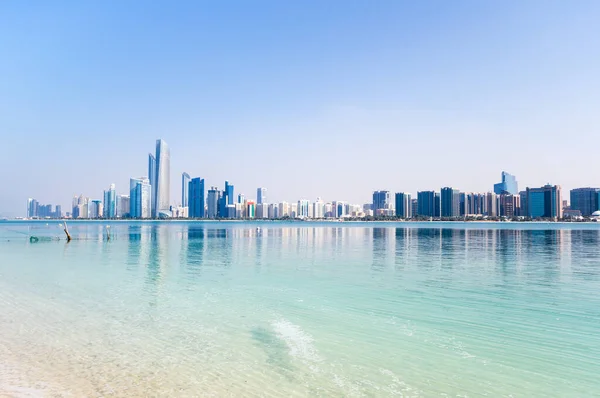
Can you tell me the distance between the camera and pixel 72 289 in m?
26.4

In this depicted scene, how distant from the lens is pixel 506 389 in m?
10.7

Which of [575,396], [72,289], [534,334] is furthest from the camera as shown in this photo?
[72,289]

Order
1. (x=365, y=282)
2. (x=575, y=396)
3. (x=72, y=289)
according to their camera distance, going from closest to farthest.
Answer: (x=575, y=396) → (x=72, y=289) → (x=365, y=282)

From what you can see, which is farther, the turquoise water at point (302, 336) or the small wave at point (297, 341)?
the small wave at point (297, 341)

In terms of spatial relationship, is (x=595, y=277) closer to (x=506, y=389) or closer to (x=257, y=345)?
(x=506, y=389)

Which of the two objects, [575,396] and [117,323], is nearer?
[575,396]

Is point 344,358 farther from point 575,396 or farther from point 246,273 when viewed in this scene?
point 246,273

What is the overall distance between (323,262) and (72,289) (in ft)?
78.2

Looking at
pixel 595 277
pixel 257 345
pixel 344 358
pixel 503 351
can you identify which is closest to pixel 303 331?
pixel 257 345

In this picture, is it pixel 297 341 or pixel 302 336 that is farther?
pixel 302 336

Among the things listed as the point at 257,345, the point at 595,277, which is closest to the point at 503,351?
the point at 257,345

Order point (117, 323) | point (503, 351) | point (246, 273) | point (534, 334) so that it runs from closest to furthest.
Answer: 1. point (503, 351)
2. point (534, 334)
3. point (117, 323)
4. point (246, 273)

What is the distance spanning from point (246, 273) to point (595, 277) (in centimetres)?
2716

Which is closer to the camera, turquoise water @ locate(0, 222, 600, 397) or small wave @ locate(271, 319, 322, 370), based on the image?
turquoise water @ locate(0, 222, 600, 397)
